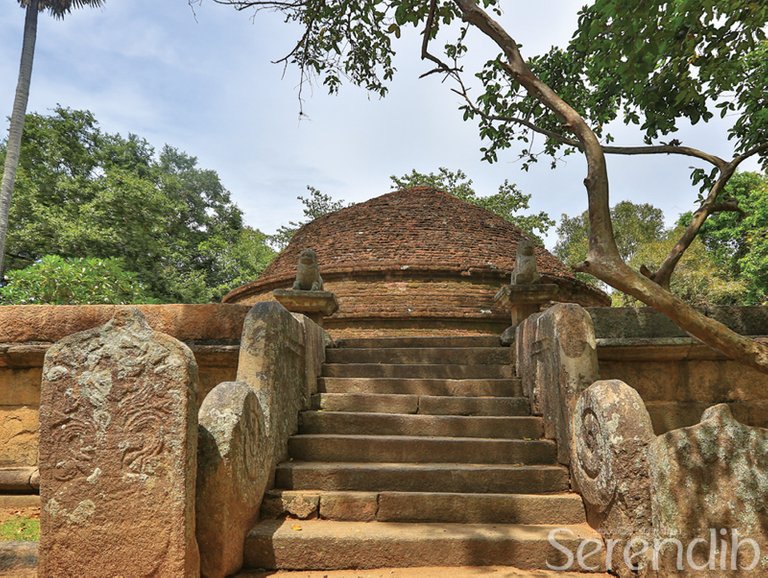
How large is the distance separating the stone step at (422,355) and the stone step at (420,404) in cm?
76

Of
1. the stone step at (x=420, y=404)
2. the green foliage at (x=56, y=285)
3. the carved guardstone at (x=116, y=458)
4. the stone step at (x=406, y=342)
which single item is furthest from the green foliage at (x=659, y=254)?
the green foliage at (x=56, y=285)

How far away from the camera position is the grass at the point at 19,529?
3184 mm

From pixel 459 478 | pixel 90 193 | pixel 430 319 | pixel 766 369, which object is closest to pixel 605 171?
pixel 766 369

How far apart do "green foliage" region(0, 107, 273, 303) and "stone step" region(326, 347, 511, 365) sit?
13754 millimetres

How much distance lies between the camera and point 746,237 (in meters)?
17.2

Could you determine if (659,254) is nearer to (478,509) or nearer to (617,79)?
(617,79)

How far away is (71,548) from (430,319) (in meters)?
7.95

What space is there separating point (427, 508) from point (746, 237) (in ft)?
64.0

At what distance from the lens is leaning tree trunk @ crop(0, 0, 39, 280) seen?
41.7 ft

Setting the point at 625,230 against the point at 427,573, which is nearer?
the point at 427,573

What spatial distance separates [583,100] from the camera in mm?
5320

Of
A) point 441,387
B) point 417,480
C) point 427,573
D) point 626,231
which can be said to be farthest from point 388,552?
point 626,231

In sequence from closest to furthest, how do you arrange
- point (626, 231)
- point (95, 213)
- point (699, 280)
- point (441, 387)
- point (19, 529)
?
1. point (19, 529)
2. point (441, 387)
3. point (95, 213)
4. point (699, 280)
5. point (626, 231)

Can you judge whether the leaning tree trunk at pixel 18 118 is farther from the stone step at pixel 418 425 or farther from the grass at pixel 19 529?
the stone step at pixel 418 425
